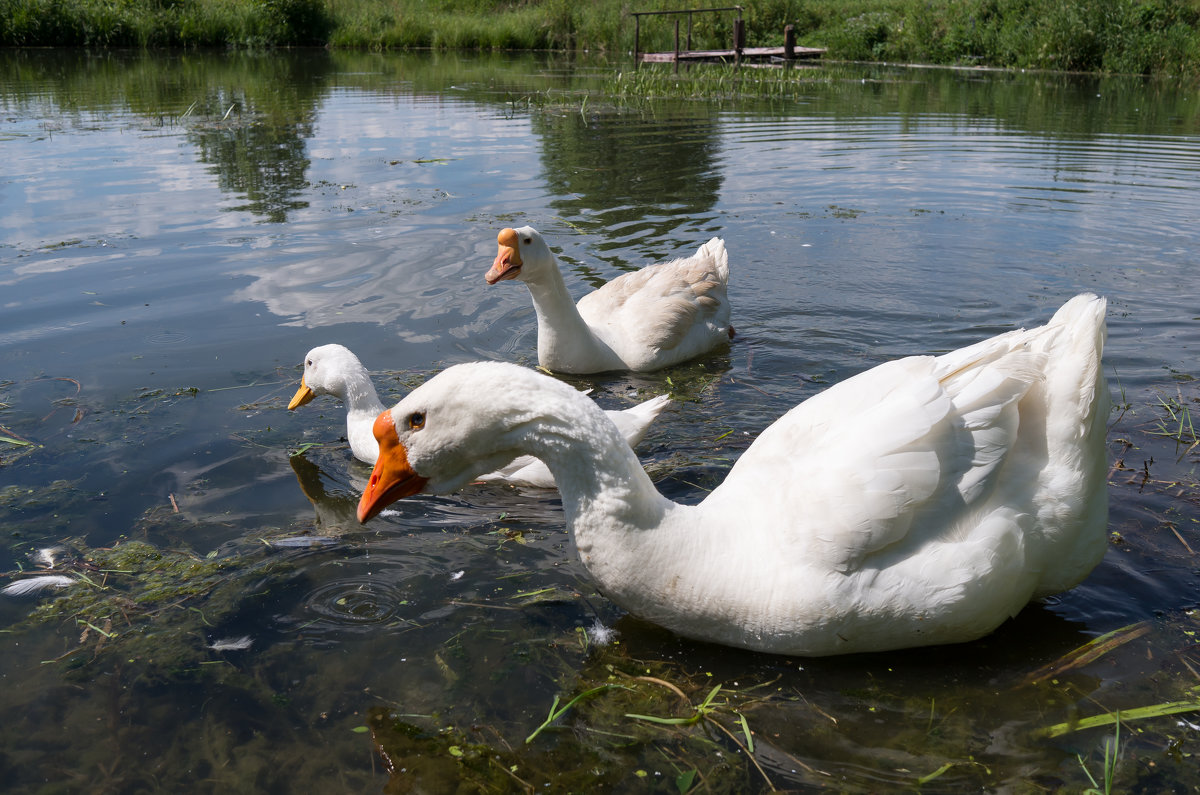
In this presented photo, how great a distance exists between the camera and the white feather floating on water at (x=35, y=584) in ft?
14.6

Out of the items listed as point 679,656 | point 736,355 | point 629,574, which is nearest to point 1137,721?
point 679,656

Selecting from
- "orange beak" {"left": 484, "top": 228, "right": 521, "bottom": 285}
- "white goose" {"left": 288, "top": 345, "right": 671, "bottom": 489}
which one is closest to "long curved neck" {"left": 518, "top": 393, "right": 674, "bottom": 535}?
"white goose" {"left": 288, "top": 345, "right": 671, "bottom": 489}

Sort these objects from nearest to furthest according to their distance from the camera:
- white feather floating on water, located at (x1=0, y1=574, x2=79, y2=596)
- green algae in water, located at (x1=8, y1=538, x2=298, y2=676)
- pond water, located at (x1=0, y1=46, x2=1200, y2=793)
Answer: pond water, located at (x1=0, y1=46, x2=1200, y2=793) → green algae in water, located at (x1=8, y1=538, x2=298, y2=676) → white feather floating on water, located at (x1=0, y1=574, x2=79, y2=596)

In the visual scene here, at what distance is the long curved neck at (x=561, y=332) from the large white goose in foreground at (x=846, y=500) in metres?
3.74

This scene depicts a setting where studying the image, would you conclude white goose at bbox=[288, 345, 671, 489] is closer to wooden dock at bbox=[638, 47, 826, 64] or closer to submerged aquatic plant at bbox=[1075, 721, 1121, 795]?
submerged aquatic plant at bbox=[1075, 721, 1121, 795]

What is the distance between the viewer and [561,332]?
7.53 metres

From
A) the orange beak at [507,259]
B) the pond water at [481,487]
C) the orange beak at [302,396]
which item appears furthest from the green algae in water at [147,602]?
the orange beak at [507,259]

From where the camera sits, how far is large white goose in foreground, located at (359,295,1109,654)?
11.8 feet

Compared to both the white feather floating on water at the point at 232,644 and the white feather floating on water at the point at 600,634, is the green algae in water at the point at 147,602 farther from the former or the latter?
the white feather floating on water at the point at 600,634

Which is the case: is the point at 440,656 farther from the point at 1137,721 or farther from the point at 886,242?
the point at 886,242

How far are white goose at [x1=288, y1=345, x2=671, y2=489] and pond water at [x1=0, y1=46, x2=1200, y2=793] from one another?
174 millimetres

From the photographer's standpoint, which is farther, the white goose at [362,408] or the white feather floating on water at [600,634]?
the white goose at [362,408]

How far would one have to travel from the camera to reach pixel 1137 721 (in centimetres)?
358

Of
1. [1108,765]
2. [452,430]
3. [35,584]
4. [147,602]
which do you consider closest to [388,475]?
[452,430]
